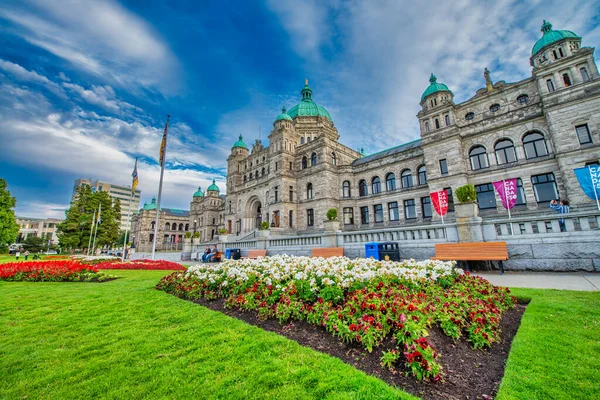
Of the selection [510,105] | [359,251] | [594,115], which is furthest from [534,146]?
[359,251]

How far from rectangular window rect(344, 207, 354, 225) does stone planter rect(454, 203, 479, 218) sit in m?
17.7

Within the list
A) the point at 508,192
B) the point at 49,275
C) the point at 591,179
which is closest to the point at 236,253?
the point at 49,275

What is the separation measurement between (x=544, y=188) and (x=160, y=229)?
244 feet

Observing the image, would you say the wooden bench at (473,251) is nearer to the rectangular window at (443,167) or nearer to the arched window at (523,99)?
the rectangular window at (443,167)

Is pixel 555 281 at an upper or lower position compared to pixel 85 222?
lower

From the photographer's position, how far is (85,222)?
3412cm

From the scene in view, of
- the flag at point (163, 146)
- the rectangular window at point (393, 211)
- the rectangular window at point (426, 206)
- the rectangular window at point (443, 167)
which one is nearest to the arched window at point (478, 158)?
the rectangular window at point (443, 167)

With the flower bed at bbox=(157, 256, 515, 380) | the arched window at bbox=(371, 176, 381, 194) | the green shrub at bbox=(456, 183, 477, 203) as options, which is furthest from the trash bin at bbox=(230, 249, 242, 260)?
the green shrub at bbox=(456, 183, 477, 203)

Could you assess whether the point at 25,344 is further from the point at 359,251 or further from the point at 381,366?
the point at 359,251

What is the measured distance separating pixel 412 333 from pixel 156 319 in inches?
194

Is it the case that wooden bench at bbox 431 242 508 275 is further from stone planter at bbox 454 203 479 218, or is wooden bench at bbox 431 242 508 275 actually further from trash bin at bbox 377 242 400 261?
trash bin at bbox 377 242 400 261

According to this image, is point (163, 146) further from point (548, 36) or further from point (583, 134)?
point (548, 36)

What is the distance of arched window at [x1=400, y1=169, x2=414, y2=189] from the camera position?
86.7ft

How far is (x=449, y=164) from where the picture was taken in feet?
73.0
